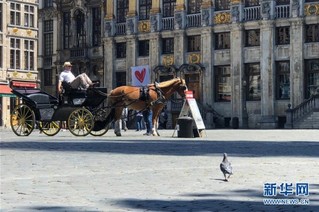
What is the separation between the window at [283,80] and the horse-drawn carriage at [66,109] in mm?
26688

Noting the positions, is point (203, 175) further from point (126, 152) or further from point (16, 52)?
point (16, 52)

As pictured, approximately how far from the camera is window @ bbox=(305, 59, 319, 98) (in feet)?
159

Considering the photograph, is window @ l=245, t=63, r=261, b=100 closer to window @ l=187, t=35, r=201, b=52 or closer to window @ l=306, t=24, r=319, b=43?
window @ l=306, t=24, r=319, b=43

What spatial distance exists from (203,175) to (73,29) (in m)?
53.4

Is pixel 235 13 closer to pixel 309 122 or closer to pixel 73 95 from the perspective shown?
pixel 309 122

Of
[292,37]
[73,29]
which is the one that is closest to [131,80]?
[73,29]

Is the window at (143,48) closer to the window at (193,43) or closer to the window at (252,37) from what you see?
the window at (193,43)

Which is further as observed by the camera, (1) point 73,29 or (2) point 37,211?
(1) point 73,29

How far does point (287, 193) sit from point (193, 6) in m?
47.9

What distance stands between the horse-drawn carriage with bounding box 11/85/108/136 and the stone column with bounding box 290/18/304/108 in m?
25.9

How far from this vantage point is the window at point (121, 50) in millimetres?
59606

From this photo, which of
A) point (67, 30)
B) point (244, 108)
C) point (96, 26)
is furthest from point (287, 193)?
point (67, 30)

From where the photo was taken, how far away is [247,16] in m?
51.9

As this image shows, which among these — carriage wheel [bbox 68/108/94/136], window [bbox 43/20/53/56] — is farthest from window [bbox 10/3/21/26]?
carriage wheel [bbox 68/108/94/136]
